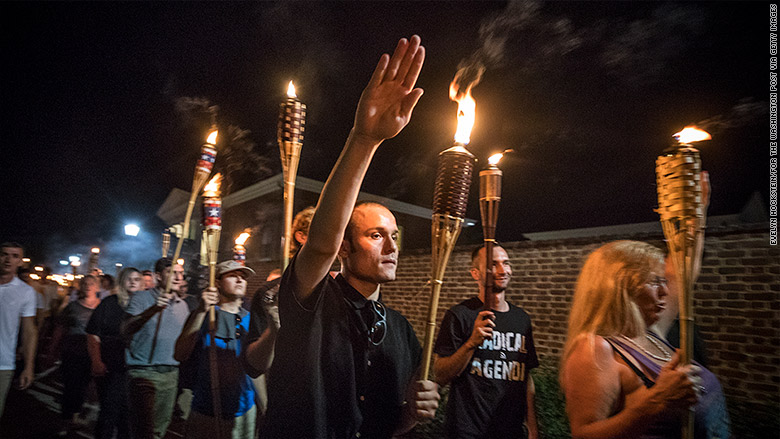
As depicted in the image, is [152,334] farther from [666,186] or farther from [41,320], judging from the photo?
[41,320]

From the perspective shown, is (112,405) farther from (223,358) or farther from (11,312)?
(223,358)

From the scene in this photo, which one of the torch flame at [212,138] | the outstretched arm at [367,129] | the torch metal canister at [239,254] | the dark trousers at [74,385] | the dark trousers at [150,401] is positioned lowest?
the dark trousers at [74,385]

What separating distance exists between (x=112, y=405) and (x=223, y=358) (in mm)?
2237

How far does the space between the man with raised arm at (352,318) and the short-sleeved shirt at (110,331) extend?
430 centimetres

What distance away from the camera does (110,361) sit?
5164 millimetres

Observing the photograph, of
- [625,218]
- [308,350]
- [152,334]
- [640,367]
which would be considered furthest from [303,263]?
[625,218]

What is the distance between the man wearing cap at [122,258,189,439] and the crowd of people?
0.82 meters

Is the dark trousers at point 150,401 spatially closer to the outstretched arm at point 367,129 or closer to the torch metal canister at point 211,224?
the torch metal canister at point 211,224

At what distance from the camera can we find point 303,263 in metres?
1.67

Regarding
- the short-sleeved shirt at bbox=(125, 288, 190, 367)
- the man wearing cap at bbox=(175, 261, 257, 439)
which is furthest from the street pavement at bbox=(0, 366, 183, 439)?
the man wearing cap at bbox=(175, 261, 257, 439)

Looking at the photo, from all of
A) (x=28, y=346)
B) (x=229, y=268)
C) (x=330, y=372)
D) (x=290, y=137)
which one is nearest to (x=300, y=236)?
(x=290, y=137)

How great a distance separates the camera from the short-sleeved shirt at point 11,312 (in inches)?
180

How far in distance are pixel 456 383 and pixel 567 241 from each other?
12.6 ft

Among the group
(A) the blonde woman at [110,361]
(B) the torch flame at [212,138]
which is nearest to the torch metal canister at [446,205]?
(B) the torch flame at [212,138]
